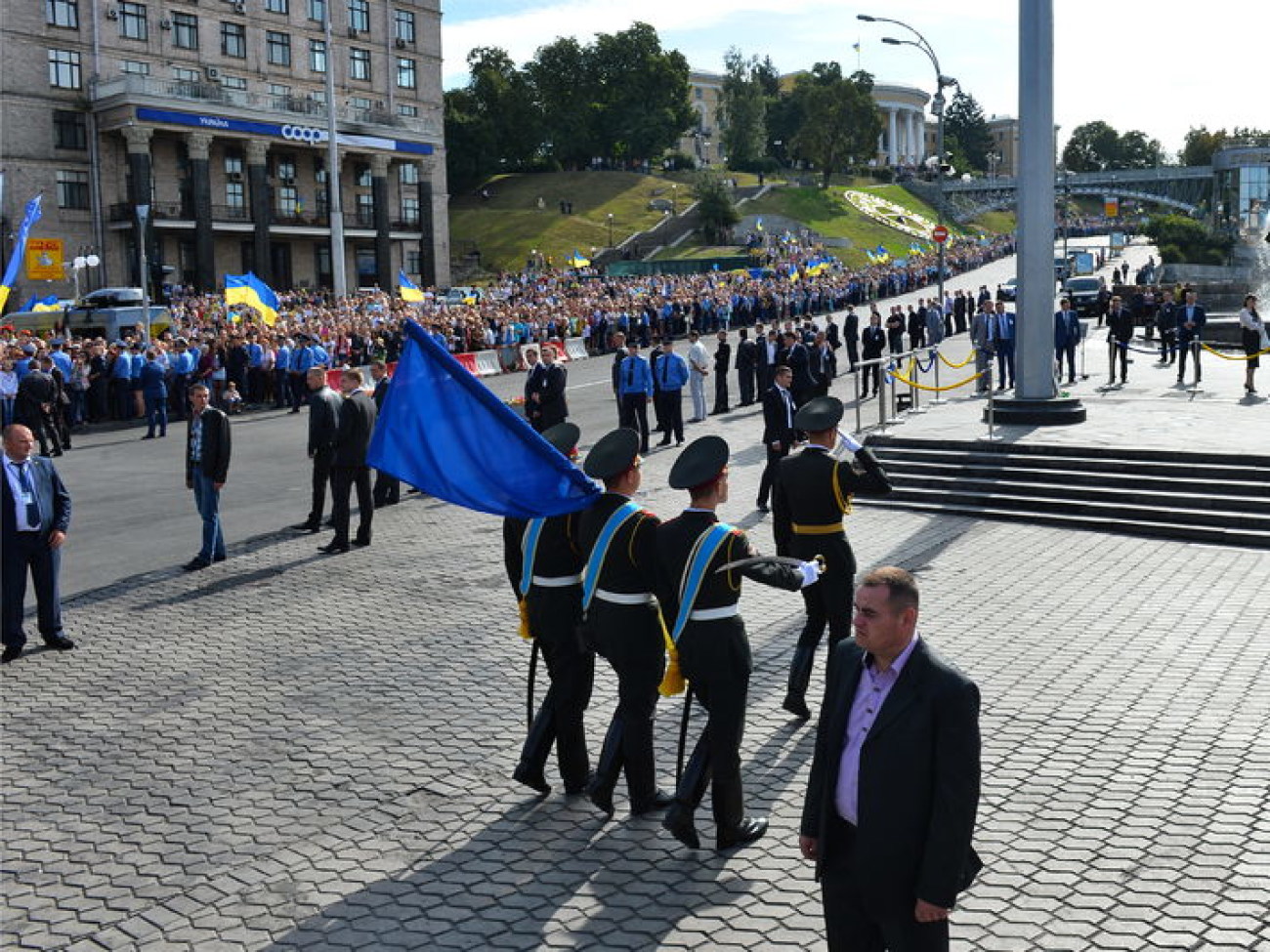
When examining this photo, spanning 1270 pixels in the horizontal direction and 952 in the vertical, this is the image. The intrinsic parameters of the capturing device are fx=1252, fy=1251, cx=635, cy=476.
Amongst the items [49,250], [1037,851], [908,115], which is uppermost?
[908,115]

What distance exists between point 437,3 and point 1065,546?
7117 cm

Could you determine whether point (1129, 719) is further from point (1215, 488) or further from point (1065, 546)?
point (1215, 488)

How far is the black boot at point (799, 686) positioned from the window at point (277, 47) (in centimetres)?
6477

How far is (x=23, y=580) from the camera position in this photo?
10539 mm

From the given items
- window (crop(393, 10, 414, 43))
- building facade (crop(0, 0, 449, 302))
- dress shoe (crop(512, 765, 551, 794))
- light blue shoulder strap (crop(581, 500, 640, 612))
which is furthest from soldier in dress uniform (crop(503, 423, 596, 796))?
window (crop(393, 10, 414, 43))

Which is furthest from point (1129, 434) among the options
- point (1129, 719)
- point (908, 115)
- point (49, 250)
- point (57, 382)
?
point (908, 115)

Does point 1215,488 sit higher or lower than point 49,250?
lower

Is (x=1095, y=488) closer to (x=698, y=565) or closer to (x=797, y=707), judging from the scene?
(x=797, y=707)

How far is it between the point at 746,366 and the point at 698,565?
69.7 feet

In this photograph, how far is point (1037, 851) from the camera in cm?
629

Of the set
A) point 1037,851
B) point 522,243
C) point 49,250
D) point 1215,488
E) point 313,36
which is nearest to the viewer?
point 1037,851

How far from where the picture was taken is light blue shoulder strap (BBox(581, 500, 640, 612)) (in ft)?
21.7

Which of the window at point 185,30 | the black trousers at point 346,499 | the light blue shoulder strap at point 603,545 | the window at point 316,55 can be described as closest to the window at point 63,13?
the window at point 185,30

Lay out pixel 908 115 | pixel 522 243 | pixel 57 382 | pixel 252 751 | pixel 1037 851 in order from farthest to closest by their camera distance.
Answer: pixel 908 115 < pixel 522 243 < pixel 57 382 < pixel 252 751 < pixel 1037 851
